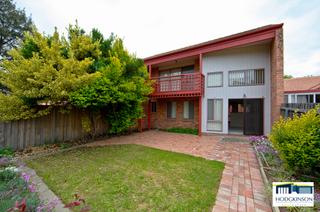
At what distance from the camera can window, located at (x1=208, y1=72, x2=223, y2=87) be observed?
10094 millimetres

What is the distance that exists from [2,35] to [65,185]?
20.6 m

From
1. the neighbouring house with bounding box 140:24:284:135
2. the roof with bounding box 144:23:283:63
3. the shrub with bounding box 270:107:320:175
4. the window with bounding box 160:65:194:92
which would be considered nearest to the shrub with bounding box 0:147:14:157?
the neighbouring house with bounding box 140:24:284:135

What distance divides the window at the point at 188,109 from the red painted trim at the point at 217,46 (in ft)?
11.6

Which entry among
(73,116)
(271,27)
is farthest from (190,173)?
(271,27)

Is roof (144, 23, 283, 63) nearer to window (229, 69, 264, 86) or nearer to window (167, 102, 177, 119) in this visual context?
window (229, 69, 264, 86)

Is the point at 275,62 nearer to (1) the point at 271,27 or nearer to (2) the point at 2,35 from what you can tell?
(1) the point at 271,27

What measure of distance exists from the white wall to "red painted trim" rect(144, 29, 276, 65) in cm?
71

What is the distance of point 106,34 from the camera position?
810 cm

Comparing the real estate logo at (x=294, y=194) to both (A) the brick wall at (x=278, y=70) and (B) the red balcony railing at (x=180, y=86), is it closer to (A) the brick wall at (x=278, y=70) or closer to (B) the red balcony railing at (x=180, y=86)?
(A) the brick wall at (x=278, y=70)

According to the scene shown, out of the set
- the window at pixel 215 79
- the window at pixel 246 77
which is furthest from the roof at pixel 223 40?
the window at pixel 246 77

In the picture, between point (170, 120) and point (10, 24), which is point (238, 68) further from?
point (10, 24)

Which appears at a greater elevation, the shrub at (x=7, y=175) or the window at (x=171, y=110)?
the window at (x=171, y=110)

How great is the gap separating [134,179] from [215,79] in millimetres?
8780

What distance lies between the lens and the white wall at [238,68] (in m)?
8.89
